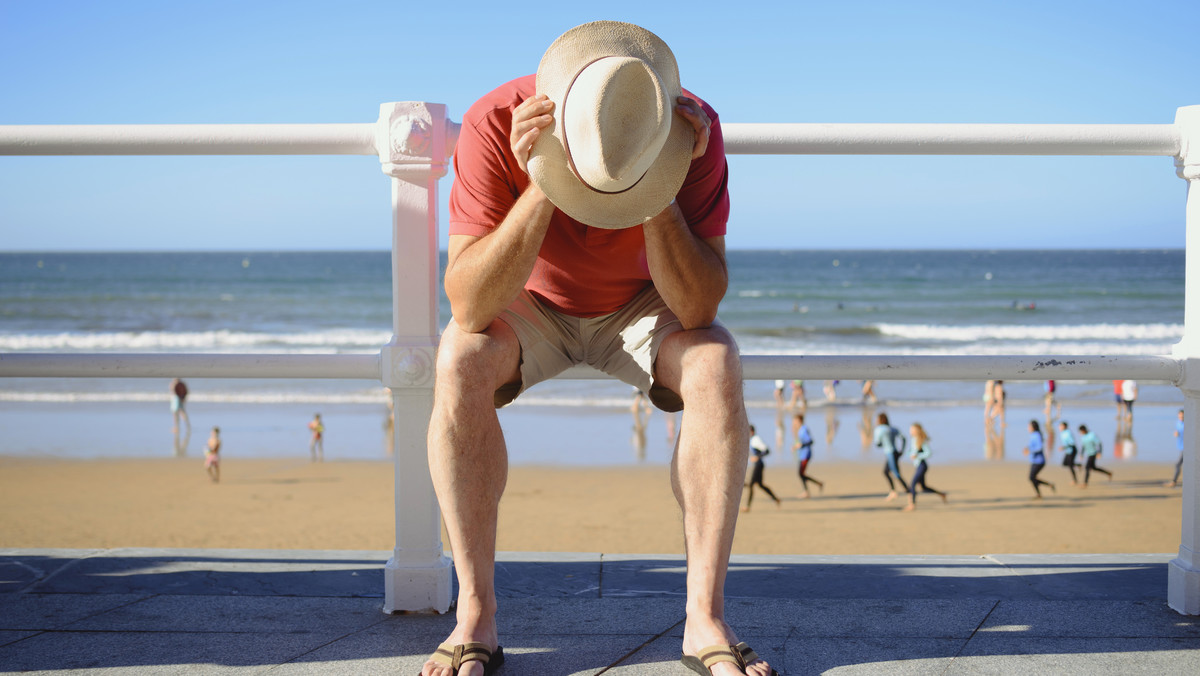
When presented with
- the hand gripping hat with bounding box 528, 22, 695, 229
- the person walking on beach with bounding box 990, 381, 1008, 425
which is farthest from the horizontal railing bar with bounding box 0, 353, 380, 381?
the person walking on beach with bounding box 990, 381, 1008, 425

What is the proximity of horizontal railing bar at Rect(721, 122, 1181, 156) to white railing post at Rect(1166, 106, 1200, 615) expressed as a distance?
3 cm

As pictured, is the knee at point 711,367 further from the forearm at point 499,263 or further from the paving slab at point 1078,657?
the paving slab at point 1078,657

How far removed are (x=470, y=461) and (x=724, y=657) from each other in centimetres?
51

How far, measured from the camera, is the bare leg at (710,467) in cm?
138

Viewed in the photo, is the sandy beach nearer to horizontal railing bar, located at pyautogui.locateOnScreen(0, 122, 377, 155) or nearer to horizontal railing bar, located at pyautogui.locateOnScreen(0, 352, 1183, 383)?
horizontal railing bar, located at pyautogui.locateOnScreen(0, 352, 1183, 383)

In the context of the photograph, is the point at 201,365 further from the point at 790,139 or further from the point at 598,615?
the point at 790,139

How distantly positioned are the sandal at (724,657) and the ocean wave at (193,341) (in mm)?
19327

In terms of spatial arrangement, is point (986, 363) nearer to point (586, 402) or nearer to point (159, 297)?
point (586, 402)

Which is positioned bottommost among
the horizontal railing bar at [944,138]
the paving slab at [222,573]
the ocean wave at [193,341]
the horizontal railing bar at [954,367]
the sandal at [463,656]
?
the ocean wave at [193,341]

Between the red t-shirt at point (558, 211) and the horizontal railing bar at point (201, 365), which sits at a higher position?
the red t-shirt at point (558, 211)

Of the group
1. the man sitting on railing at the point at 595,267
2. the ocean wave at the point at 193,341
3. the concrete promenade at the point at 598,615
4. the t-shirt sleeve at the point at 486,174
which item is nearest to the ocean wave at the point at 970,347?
the ocean wave at the point at 193,341

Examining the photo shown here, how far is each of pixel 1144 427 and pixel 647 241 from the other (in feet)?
41.2

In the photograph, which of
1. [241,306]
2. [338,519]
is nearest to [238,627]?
[338,519]

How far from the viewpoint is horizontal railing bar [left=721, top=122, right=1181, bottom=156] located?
1716mm
